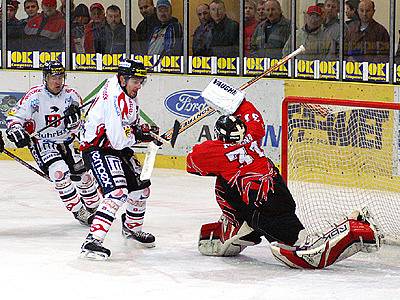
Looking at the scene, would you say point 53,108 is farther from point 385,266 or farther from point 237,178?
point 385,266

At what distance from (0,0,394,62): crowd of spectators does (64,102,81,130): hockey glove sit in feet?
8.96

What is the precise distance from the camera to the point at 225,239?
6457 millimetres

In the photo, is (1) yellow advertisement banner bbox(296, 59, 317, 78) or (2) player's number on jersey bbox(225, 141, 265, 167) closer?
(2) player's number on jersey bbox(225, 141, 265, 167)

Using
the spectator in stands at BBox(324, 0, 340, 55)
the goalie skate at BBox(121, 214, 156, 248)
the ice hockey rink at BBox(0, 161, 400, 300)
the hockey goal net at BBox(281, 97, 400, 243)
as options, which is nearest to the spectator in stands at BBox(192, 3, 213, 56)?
the spectator in stands at BBox(324, 0, 340, 55)

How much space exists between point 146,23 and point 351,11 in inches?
81.3

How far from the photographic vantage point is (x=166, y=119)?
10.3 m

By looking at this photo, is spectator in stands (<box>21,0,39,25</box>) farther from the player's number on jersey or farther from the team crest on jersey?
the player's number on jersey

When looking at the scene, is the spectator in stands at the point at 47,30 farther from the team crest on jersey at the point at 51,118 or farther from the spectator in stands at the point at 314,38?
the team crest on jersey at the point at 51,118

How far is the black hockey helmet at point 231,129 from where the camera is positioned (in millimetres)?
6094

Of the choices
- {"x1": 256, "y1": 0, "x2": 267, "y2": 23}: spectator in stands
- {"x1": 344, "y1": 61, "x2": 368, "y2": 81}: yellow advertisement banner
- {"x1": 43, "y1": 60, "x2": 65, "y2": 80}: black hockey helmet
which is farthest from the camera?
{"x1": 256, "y1": 0, "x2": 267, "y2": 23}: spectator in stands

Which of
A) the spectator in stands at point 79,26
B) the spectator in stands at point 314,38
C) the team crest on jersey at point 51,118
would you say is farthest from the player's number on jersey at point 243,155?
the spectator in stands at point 79,26

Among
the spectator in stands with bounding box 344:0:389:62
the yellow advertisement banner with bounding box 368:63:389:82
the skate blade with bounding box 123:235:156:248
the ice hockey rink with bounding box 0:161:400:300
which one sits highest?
the spectator in stands with bounding box 344:0:389:62

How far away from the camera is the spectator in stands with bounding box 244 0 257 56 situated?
1010 centimetres

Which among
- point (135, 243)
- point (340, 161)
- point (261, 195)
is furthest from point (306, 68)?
point (261, 195)
